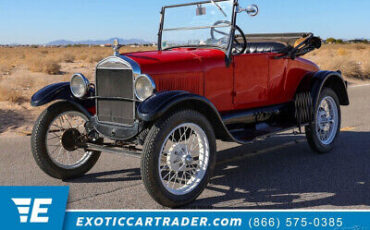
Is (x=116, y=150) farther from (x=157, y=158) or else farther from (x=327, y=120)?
(x=327, y=120)

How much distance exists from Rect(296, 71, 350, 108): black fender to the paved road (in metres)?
0.80

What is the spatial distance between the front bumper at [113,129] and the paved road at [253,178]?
23.2 inches

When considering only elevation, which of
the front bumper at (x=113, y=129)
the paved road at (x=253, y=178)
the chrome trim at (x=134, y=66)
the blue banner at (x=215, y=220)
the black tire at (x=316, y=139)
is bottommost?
the blue banner at (x=215, y=220)

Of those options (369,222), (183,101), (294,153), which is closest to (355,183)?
(369,222)

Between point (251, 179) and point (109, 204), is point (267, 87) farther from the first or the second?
point (109, 204)

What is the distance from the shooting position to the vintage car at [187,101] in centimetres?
451

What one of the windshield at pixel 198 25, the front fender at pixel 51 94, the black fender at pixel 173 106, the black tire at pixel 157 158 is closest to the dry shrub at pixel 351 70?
the windshield at pixel 198 25

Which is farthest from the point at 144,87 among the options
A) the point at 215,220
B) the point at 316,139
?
the point at 316,139

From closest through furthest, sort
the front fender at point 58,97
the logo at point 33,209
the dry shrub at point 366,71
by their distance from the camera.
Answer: the logo at point 33,209 < the front fender at point 58,97 < the dry shrub at point 366,71

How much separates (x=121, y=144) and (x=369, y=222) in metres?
2.61

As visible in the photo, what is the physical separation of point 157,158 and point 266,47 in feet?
10.2

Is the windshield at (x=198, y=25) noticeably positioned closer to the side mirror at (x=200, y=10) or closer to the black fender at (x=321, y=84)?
the side mirror at (x=200, y=10)

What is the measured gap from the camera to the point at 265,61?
6.09m

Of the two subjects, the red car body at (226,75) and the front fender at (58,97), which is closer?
the red car body at (226,75)
